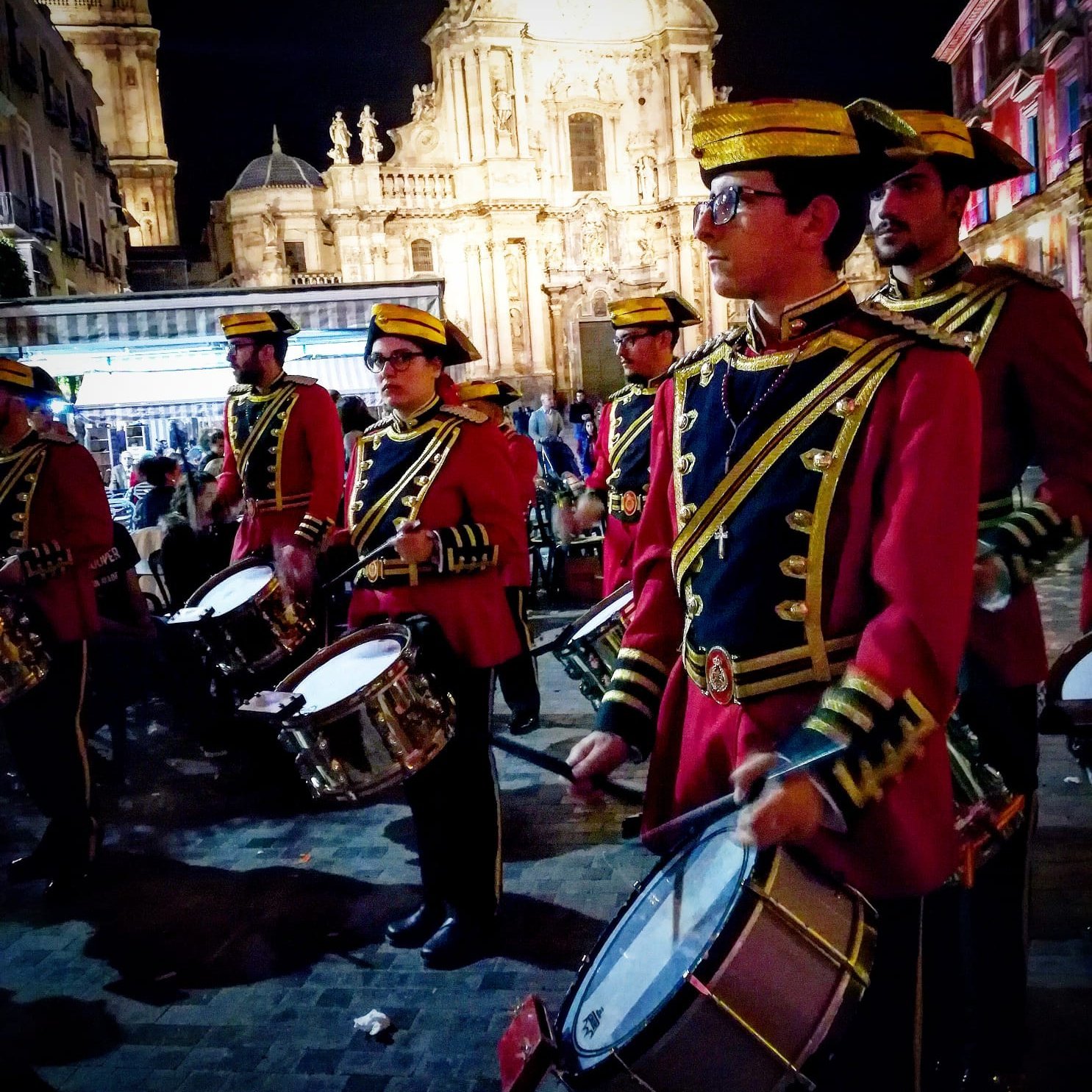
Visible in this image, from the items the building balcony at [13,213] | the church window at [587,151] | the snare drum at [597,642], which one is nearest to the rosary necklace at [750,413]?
the snare drum at [597,642]

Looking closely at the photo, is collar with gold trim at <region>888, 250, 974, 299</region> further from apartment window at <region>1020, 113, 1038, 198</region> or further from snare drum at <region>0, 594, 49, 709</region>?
apartment window at <region>1020, 113, 1038, 198</region>

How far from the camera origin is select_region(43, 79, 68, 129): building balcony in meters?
27.5

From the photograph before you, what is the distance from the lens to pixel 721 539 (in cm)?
202

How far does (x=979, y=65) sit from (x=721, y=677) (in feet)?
139

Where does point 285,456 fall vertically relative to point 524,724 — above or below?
above

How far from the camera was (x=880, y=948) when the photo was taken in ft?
6.31

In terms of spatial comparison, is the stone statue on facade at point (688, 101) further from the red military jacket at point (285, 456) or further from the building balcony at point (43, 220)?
the red military jacket at point (285, 456)

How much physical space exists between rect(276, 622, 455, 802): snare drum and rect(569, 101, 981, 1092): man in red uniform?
144 cm

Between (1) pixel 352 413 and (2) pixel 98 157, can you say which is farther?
(2) pixel 98 157

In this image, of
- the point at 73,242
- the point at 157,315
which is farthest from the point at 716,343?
the point at 73,242

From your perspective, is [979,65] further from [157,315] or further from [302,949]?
[302,949]

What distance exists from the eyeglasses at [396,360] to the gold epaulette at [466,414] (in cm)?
23

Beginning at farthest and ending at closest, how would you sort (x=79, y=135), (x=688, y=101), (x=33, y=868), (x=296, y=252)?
(x=296, y=252) < (x=688, y=101) < (x=79, y=135) < (x=33, y=868)

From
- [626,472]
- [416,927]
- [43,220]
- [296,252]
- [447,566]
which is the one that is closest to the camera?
[447,566]
